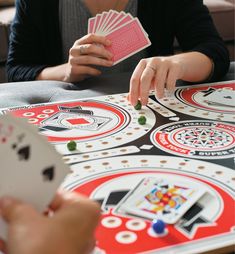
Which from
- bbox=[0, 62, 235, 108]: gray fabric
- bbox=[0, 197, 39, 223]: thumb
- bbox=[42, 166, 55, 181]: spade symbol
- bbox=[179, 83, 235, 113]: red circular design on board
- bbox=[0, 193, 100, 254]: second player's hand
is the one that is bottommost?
bbox=[179, 83, 235, 113]: red circular design on board

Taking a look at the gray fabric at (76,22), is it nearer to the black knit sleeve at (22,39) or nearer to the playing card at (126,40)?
the black knit sleeve at (22,39)

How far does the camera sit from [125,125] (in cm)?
77

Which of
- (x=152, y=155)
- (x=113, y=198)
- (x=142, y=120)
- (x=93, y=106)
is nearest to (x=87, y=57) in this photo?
(x=93, y=106)

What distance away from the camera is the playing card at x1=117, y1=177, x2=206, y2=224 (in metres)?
0.49

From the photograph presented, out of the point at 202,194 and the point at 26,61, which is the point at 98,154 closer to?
the point at 202,194

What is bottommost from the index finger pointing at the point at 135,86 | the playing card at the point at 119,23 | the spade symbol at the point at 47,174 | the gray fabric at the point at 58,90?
the gray fabric at the point at 58,90

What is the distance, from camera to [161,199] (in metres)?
0.52

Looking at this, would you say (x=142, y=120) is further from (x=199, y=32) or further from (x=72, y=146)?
(x=199, y=32)

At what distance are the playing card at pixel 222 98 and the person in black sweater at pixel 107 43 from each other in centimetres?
8

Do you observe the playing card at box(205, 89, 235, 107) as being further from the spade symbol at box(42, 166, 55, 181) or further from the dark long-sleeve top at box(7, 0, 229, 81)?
the spade symbol at box(42, 166, 55, 181)

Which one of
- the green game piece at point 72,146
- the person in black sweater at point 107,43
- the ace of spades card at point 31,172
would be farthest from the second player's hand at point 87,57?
the ace of spades card at point 31,172

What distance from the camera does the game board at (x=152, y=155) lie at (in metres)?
0.46

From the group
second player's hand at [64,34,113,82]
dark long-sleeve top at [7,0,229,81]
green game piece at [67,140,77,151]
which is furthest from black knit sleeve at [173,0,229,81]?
green game piece at [67,140,77,151]

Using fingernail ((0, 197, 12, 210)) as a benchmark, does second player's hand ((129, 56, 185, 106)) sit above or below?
below
